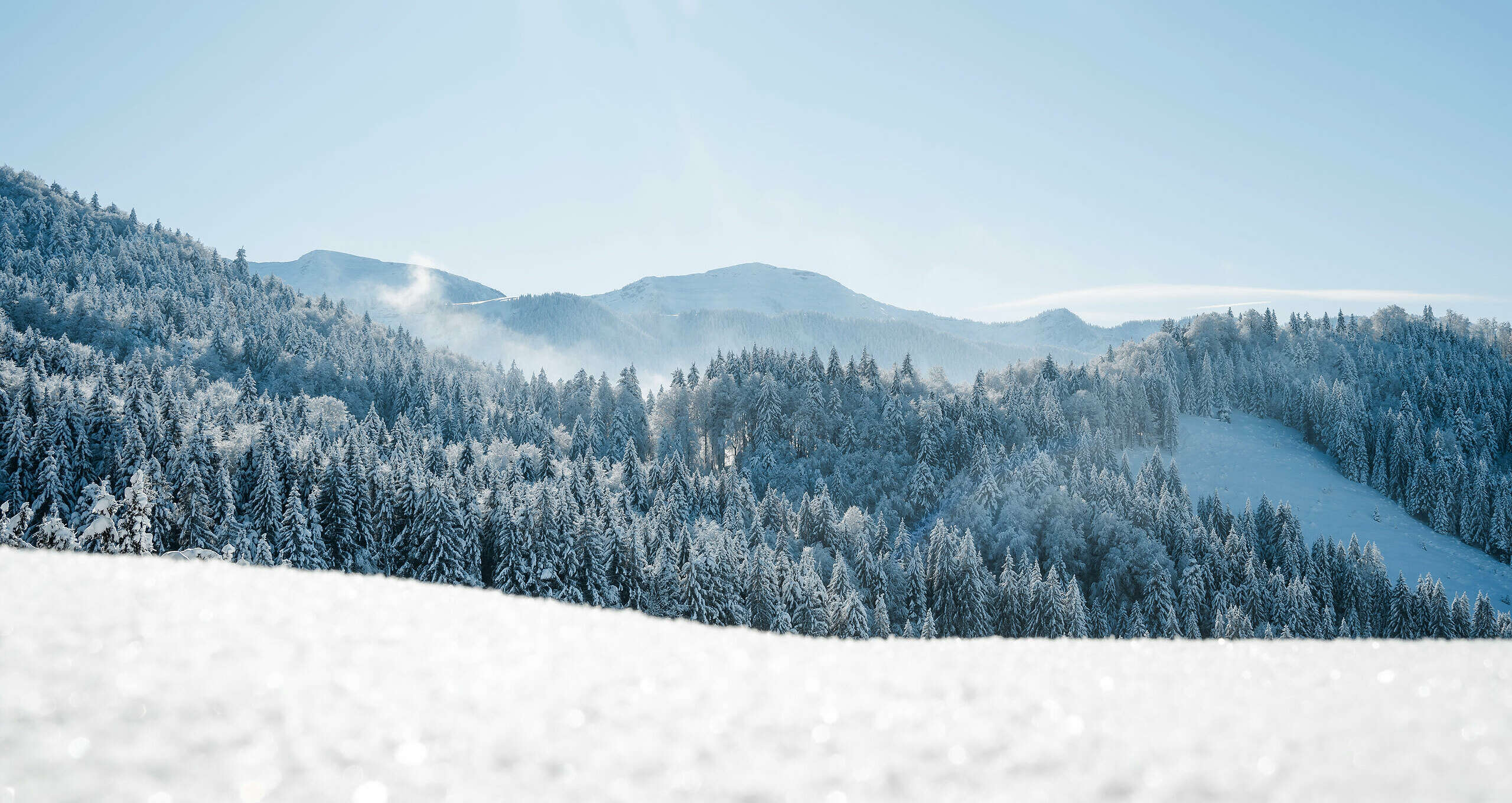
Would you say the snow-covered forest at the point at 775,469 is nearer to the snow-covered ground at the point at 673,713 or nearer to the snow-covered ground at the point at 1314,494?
the snow-covered ground at the point at 1314,494

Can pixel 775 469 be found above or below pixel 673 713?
below

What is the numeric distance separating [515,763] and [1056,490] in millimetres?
97544

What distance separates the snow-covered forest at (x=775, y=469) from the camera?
59750 millimetres

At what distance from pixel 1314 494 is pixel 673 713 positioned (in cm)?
14553

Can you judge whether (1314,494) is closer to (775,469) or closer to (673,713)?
(775,469)

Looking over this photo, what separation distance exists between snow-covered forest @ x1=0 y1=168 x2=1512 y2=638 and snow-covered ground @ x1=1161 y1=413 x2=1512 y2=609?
389 cm

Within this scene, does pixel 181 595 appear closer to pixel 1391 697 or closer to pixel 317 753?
pixel 317 753

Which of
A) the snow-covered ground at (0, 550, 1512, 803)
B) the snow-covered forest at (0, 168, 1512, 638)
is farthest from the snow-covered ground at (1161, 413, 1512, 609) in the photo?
the snow-covered ground at (0, 550, 1512, 803)

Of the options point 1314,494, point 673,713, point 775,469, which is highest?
point 673,713

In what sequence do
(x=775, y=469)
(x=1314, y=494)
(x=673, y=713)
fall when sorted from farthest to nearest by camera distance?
(x=775, y=469)
(x=1314, y=494)
(x=673, y=713)

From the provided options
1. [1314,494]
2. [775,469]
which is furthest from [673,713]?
[1314,494]

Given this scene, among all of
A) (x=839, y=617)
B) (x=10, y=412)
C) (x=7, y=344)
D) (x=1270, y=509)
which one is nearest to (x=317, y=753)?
(x=839, y=617)

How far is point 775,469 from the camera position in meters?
125

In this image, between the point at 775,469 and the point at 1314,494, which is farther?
the point at 775,469
